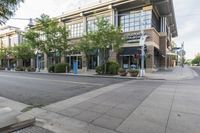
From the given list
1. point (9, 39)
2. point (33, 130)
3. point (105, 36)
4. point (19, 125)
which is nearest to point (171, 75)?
point (105, 36)

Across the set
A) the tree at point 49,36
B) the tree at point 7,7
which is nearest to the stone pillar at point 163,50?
the tree at point 49,36

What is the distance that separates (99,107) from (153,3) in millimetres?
26406

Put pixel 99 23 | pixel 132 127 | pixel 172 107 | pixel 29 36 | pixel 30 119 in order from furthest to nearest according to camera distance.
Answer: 1. pixel 29 36
2. pixel 99 23
3. pixel 172 107
4. pixel 30 119
5. pixel 132 127

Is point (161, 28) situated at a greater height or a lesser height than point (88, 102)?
greater

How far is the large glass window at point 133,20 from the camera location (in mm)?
27938

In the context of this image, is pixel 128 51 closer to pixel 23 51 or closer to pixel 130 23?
pixel 130 23

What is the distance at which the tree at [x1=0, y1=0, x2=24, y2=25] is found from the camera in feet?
17.1

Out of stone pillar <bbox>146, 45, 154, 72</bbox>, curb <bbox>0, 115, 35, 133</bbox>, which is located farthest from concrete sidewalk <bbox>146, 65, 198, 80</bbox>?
curb <bbox>0, 115, 35, 133</bbox>

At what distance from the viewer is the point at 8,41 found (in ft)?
177

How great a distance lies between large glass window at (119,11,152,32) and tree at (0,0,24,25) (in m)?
24.8

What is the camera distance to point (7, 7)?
5355 millimetres

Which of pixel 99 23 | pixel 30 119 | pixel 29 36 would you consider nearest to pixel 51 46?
pixel 29 36

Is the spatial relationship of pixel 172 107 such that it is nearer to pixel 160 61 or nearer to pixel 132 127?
pixel 132 127

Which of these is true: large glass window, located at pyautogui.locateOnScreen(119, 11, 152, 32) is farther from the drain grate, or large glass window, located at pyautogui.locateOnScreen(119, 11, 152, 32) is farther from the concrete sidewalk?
the drain grate
